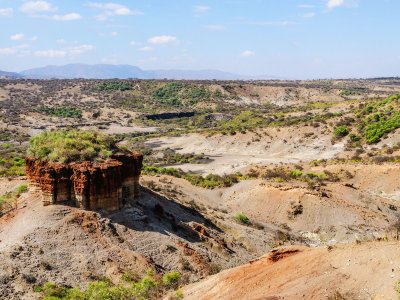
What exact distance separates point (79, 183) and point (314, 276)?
13.1 meters

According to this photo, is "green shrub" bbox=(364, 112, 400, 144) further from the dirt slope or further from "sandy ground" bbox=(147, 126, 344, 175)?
the dirt slope

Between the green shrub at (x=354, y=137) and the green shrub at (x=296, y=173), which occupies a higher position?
the green shrub at (x=354, y=137)

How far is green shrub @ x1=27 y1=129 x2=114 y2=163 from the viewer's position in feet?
76.8

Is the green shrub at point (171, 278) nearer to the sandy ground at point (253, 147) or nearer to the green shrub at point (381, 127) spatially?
the sandy ground at point (253, 147)

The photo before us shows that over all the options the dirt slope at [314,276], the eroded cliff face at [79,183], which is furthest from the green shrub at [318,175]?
the dirt slope at [314,276]

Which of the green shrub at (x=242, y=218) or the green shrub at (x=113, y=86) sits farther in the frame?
the green shrub at (x=113, y=86)

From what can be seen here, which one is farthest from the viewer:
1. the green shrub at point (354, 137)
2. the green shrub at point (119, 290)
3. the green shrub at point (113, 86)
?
the green shrub at point (113, 86)

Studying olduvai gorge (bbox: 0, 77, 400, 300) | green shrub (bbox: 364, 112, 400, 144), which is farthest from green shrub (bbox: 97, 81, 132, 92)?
green shrub (bbox: 364, 112, 400, 144)

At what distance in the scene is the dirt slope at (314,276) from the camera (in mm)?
11773

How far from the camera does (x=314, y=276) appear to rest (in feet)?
42.9

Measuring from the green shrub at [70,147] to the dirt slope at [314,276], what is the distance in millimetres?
10661

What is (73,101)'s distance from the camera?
12912 centimetres

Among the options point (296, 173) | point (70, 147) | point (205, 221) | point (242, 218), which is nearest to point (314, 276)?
point (70, 147)

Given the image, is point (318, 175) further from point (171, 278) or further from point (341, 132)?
point (171, 278)
